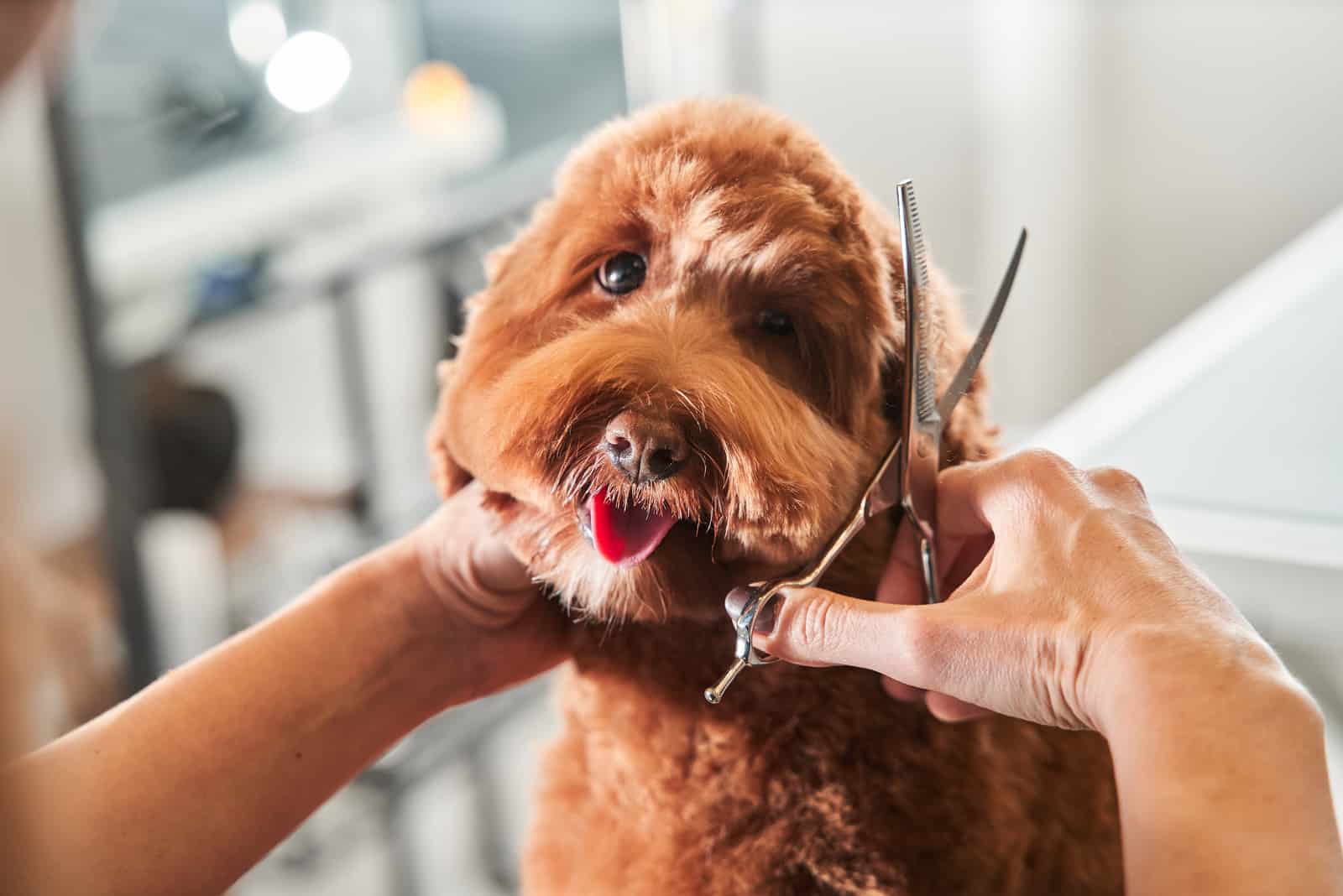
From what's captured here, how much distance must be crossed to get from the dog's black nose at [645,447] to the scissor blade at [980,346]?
0.15 m

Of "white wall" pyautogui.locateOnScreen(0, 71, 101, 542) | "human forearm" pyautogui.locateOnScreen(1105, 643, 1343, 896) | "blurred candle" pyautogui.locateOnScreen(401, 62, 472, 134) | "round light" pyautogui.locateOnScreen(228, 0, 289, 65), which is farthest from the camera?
"blurred candle" pyautogui.locateOnScreen(401, 62, 472, 134)

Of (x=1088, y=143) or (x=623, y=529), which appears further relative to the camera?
(x=1088, y=143)

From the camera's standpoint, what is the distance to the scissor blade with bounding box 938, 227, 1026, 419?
65 cm

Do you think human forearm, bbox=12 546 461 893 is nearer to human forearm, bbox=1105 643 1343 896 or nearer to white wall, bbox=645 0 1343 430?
human forearm, bbox=1105 643 1343 896

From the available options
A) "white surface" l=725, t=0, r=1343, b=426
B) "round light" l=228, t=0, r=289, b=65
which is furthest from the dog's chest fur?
"round light" l=228, t=0, r=289, b=65

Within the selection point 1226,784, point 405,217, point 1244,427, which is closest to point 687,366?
point 1226,784

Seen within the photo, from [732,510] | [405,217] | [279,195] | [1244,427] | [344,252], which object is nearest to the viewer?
[732,510]

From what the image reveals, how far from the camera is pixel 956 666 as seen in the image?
0.57 metres

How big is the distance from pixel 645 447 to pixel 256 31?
2197 mm

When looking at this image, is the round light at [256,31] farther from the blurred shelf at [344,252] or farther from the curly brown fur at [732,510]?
the curly brown fur at [732,510]

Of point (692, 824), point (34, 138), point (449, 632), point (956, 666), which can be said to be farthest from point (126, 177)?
point (956, 666)

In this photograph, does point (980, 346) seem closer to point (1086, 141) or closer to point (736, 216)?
point (736, 216)

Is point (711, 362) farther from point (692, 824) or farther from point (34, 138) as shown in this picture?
point (34, 138)

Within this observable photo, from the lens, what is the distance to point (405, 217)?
2875 millimetres
